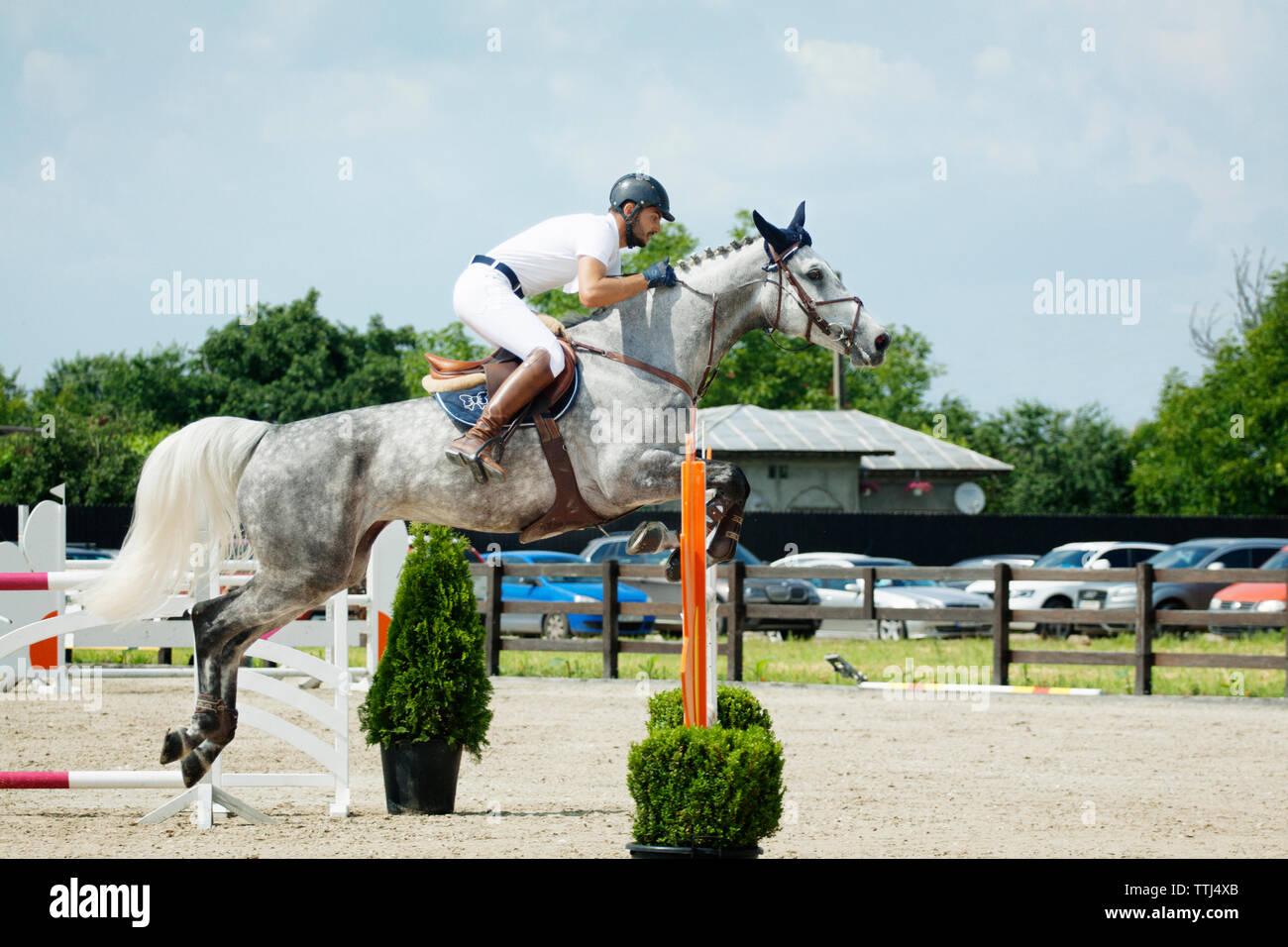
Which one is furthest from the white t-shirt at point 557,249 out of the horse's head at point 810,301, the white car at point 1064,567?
the white car at point 1064,567

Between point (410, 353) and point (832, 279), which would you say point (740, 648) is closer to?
point (832, 279)

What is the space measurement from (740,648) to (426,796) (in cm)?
769

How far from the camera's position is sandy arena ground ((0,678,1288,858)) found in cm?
571

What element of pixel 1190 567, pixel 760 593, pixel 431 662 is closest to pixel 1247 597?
pixel 1190 567

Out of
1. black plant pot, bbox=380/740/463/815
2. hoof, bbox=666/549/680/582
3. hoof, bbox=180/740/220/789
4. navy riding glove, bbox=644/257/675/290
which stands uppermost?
navy riding glove, bbox=644/257/675/290

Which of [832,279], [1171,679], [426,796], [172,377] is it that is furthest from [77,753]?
[172,377]

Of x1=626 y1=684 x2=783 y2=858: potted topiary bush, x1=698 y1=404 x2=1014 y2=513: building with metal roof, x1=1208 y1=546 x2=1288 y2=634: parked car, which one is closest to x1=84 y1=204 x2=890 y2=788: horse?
x1=626 y1=684 x2=783 y2=858: potted topiary bush

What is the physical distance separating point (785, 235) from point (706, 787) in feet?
Answer: 6.91

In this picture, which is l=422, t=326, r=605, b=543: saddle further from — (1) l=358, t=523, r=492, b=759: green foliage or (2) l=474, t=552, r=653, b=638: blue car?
(2) l=474, t=552, r=653, b=638: blue car

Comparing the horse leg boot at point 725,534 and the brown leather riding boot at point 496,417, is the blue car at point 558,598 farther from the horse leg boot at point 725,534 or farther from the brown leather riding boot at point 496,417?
the brown leather riding boot at point 496,417

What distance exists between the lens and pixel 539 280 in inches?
194

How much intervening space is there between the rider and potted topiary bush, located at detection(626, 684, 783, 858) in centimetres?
113

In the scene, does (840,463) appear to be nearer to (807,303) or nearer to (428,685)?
(428,685)

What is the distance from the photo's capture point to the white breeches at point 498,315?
4.70 metres
